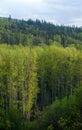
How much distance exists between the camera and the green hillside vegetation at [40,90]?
45.7 metres

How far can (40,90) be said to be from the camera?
251ft

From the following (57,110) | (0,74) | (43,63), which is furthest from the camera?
(43,63)

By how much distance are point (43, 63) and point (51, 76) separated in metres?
2.64

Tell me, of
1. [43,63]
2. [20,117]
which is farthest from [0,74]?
[20,117]

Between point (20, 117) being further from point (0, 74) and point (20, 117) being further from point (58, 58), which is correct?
point (58, 58)

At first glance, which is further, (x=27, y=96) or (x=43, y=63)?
(x=43, y=63)

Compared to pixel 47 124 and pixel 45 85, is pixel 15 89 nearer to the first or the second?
pixel 45 85

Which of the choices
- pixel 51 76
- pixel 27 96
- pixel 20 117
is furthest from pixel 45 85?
pixel 20 117

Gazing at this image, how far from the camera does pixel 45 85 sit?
75438 mm

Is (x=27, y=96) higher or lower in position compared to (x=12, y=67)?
lower

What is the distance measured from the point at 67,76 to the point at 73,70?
1.43 metres

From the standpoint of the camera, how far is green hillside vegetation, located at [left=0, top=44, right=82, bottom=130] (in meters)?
45.7

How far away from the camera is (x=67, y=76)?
7469cm

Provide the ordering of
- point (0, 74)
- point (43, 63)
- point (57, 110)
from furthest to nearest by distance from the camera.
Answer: point (43, 63)
point (0, 74)
point (57, 110)
